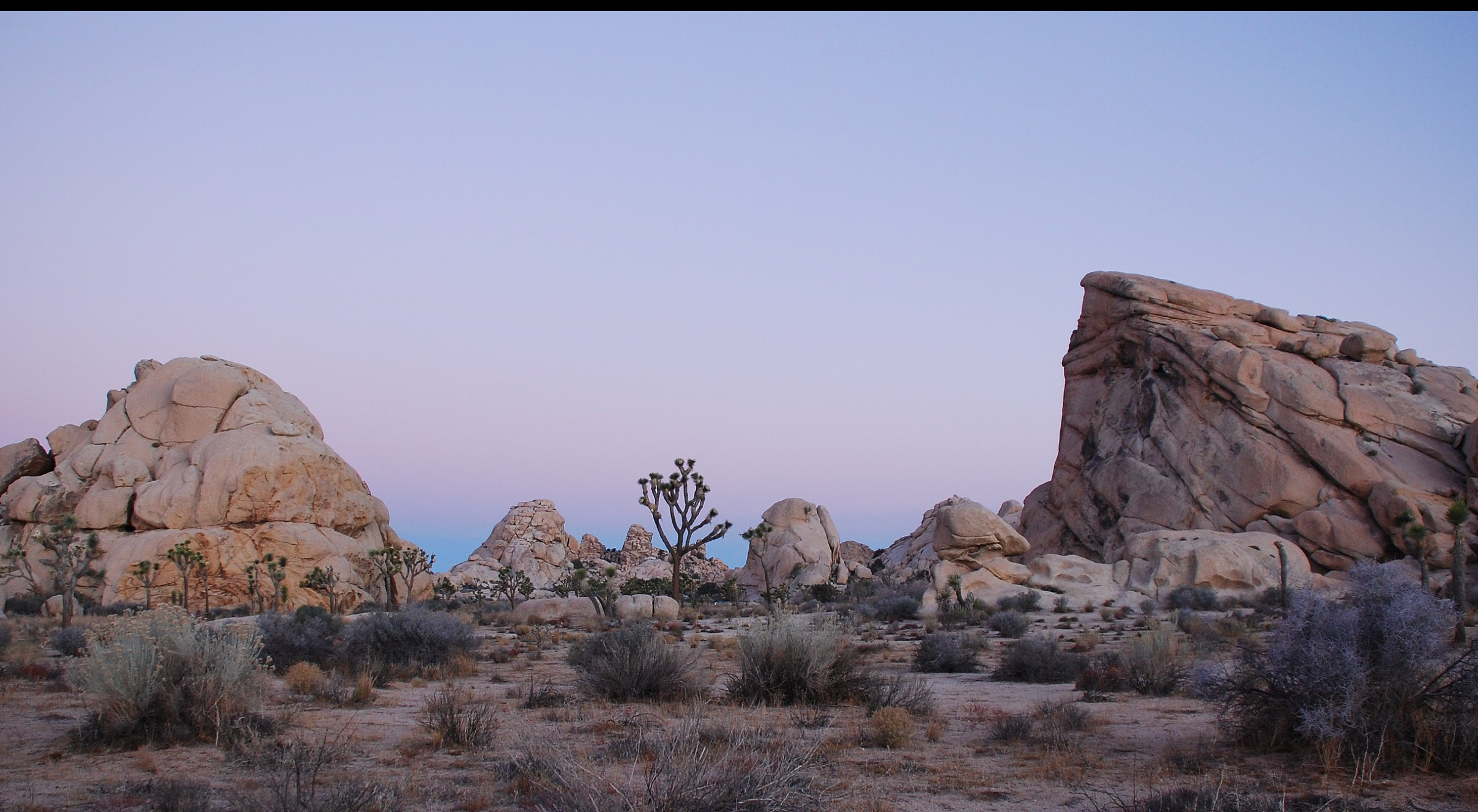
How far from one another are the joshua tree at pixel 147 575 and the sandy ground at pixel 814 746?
103 feet

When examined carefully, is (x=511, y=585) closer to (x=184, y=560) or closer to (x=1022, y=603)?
(x=184, y=560)

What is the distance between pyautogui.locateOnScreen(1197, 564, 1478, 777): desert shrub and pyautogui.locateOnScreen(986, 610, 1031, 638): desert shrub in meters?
15.4

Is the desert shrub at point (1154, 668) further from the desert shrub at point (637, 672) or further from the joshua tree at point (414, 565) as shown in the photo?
the joshua tree at point (414, 565)

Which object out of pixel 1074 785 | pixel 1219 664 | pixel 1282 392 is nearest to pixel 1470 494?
pixel 1282 392

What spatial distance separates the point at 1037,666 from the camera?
14750mm

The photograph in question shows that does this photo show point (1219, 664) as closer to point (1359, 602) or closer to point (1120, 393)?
point (1359, 602)

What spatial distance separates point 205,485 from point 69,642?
98.4 feet

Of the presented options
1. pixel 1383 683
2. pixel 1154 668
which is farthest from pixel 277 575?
pixel 1383 683

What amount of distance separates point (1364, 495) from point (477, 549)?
59497mm

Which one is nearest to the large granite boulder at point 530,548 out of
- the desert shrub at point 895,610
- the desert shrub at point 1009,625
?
the desert shrub at point 895,610

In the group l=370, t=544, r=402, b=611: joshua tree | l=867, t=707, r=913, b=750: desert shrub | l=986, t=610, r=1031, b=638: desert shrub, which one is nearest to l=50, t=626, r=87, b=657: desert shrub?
l=867, t=707, r=913, b=750: desert shrub

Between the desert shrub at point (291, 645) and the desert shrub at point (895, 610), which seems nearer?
the desert shrub at point (291, 645)

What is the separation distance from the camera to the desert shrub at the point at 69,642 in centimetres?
1803
